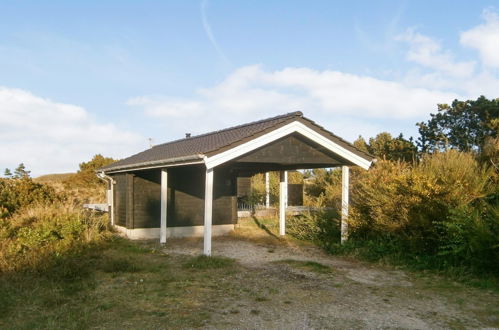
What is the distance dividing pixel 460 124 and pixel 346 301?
2041cm

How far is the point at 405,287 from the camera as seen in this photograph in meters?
7.15

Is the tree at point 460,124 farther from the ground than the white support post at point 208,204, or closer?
farther from the ground

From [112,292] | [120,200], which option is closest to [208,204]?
[112,292]

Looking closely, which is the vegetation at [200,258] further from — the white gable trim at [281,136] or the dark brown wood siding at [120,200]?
the dark brown wood siding at [120,200]

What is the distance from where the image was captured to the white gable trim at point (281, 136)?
922 centimetres

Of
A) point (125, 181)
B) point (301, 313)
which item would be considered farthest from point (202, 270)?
point (125, 181)

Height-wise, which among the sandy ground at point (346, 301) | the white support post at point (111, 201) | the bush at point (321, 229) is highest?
the white support post at point (111, 201)

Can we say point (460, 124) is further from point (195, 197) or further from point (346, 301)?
point (346, 301)

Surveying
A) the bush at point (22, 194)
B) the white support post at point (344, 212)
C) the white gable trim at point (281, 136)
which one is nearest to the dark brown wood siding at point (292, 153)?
the white gable trim at point (281, 136)

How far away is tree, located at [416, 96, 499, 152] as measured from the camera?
21.5 meters

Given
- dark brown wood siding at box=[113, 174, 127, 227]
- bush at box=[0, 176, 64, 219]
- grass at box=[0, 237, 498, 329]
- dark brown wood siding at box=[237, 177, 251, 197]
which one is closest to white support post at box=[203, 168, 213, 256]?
grass at box=[0, 237, 498, 329]

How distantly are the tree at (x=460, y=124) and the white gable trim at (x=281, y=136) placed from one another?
12.3 m

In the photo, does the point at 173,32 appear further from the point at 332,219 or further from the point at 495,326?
the point at 495,326

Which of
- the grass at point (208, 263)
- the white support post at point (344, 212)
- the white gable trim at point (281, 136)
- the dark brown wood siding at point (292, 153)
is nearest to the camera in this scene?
the grass at point (208, 263)
